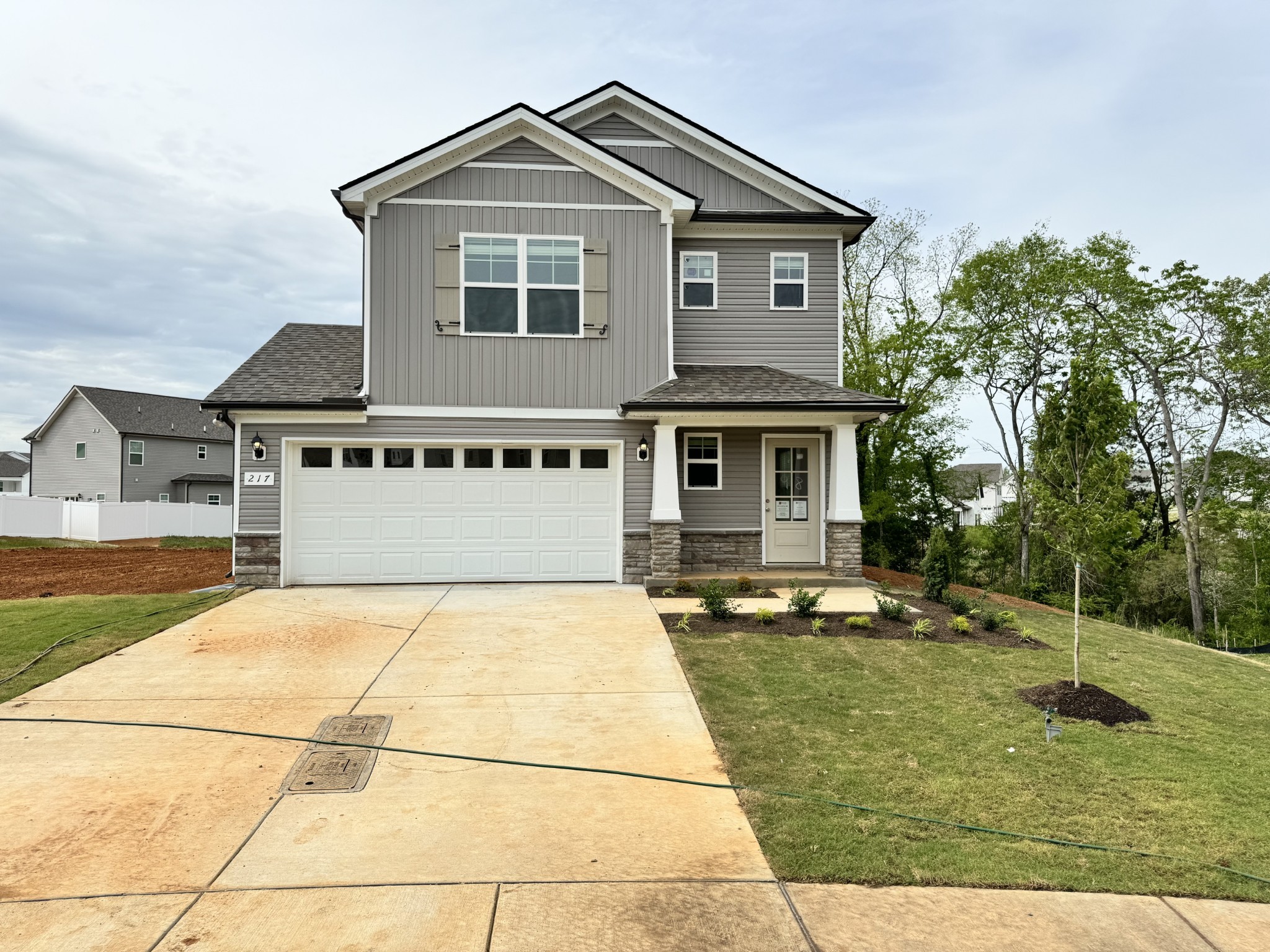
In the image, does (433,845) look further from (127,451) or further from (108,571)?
(127,451)

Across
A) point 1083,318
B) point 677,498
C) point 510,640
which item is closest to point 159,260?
point 677,498

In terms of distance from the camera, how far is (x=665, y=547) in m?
11.9

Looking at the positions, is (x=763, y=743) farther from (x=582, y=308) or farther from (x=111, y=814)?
(x=582, y=308)

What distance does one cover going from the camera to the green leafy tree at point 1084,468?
6.21 m

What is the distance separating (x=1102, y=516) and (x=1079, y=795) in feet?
8.80

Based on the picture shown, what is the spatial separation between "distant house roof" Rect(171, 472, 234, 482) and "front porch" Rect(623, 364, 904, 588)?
2900 cm

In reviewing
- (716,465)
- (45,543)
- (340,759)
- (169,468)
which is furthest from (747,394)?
(169,468)

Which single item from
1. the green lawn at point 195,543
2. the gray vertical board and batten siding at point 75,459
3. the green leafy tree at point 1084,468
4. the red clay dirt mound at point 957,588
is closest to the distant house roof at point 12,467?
the gray vertical board and batten siding at point 75,459

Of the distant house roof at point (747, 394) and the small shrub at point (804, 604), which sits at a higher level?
the distant house roof at point (747, 394)

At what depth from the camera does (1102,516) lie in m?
6.18

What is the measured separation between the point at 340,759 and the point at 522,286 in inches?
343

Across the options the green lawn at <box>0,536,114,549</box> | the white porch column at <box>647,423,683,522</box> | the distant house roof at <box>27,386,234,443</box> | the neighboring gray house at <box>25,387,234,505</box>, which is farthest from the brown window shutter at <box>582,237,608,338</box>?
the distant house roof at <box>27,386,234,443</box>

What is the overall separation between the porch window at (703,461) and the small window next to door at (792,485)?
42.5 inches

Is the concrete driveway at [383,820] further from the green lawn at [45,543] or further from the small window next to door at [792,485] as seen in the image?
the green lawn at [45,543]
